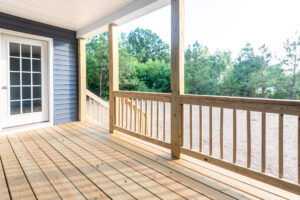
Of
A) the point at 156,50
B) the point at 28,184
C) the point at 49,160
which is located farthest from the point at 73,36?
the point at 156,50

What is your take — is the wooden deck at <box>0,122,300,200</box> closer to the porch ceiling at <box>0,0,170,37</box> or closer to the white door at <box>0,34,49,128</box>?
the white door at <box>0,34,49,128</box>

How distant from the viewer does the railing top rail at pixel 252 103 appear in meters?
1.56

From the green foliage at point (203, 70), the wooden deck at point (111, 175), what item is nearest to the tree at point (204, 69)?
the green foliage at point (203, 70)

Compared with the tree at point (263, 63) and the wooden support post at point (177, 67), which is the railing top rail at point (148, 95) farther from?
the tree at point (263, 63)

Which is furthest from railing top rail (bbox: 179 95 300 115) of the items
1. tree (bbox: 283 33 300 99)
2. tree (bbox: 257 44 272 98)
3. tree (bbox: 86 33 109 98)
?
tree (bbox: 86 33 109 98)

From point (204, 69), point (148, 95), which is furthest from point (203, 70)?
point (148, 95)

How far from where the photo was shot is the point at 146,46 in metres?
15.6

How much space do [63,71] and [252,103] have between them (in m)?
4.21

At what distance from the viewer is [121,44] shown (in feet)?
48.0

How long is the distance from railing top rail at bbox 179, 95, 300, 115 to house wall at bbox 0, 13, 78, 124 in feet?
11.2

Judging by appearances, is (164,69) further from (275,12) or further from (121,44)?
(275,12)

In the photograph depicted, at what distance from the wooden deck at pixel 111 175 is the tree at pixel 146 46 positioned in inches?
483

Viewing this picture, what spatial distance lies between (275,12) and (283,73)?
2.95 m

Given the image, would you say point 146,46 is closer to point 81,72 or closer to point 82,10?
point 81,72
